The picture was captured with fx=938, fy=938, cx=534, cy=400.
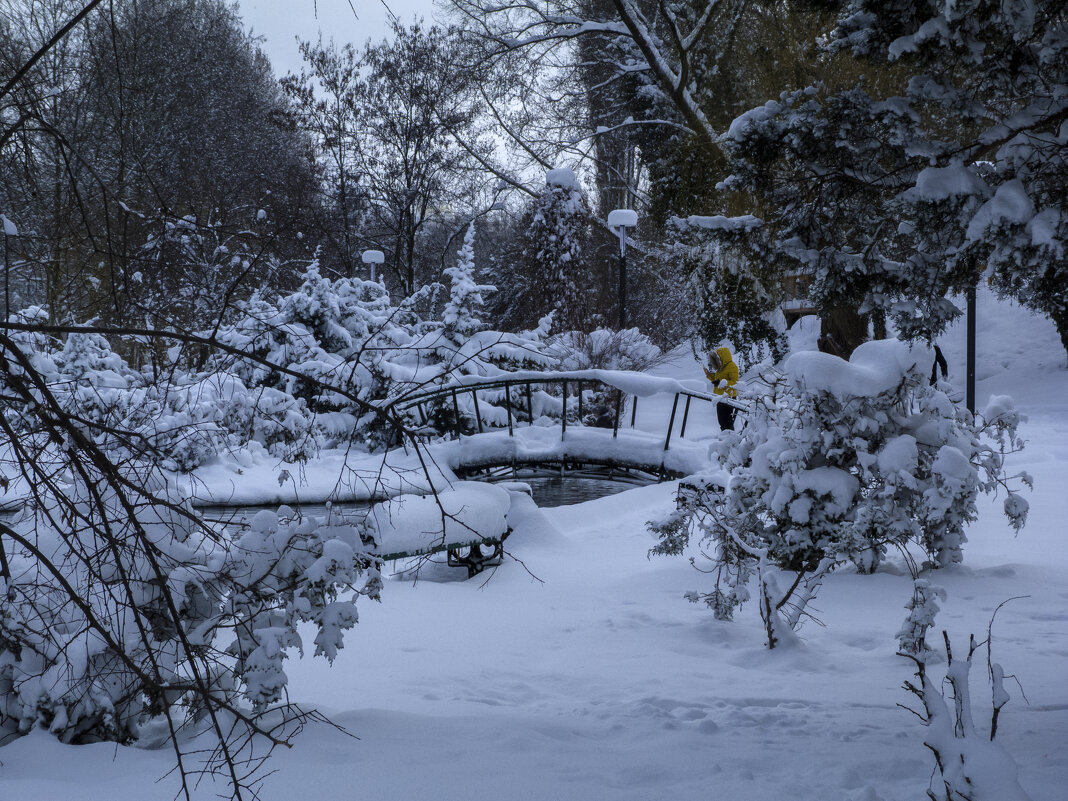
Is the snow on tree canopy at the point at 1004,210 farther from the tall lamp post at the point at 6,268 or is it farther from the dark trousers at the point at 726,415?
the dark trousers at the point at 726,415

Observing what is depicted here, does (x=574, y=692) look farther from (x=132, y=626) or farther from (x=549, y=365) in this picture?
(x=549, y=365)

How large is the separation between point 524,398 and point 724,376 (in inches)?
110

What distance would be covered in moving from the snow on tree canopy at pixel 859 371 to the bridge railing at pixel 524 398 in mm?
2251

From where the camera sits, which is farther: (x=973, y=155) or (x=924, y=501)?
(x=924, y=501)

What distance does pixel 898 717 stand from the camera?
3.80 m

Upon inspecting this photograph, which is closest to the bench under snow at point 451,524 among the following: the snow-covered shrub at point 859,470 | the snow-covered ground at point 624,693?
the snow-covered ground at point 624,693

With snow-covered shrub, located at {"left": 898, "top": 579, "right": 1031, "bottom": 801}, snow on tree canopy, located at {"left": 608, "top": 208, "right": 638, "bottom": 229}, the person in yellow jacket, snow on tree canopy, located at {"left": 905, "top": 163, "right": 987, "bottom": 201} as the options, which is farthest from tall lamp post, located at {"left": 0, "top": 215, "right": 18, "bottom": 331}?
snow on tree canopy, located at {"left": 608, "top": 208, "right": 638, "bottom": 229}

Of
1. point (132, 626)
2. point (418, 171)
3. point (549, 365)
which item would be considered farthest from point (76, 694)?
point (418, 171)

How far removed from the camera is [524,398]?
13297mm

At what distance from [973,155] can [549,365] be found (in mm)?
8967

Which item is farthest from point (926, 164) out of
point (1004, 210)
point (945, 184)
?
point (1004, 210)

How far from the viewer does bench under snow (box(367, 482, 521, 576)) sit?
5941 mm

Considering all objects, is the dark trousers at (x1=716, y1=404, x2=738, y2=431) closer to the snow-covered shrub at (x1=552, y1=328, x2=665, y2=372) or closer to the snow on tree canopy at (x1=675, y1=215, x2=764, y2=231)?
the snow-covered shrub at (x1=552, y1=328, x2=665, y2=372)

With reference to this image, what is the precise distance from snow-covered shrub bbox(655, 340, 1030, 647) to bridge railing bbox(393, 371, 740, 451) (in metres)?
2.11
